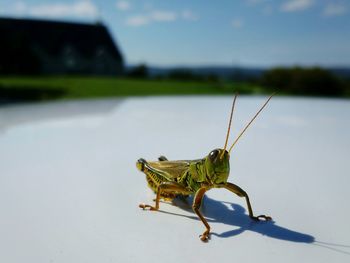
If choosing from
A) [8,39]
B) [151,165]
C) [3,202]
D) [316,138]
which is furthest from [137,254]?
[8,39]

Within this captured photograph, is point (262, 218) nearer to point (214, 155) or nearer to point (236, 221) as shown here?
point (236, 221)

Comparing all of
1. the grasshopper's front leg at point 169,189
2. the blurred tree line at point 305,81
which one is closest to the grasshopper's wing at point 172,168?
the grasshopper's front leg at point 169,189

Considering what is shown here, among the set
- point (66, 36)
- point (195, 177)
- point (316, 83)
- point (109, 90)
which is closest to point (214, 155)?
point (195, 177)

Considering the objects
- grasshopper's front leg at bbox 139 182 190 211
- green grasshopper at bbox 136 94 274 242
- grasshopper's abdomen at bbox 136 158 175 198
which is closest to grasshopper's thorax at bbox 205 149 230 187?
green grasshopper at bbox 136 94 274 242

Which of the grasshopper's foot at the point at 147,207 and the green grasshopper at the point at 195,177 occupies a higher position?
the green grasshopper at the point at 195,177

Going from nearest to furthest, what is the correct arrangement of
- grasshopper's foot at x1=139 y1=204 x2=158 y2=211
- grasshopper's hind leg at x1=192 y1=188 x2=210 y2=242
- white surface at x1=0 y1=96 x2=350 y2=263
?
white surface at x1=0 y1=96 x2=350 y2=263 → grasshopper's hind leg at x1=192 y1=188 x2=210 y2=242 → grasshopper's foot at x1=139 y1=204 x2=158 y2=211

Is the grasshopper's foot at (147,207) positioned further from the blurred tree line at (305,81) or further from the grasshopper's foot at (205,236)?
the blurred tree line at (305,81)

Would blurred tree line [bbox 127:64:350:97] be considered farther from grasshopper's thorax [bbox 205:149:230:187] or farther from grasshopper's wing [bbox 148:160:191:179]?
grasshopper's thorax [bbox 205:149:230:187]
